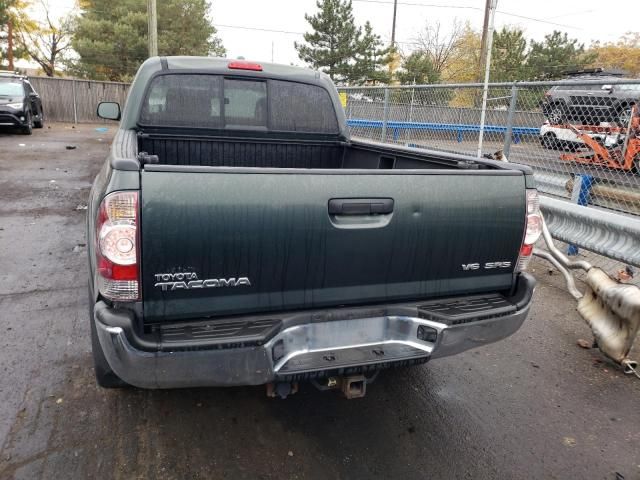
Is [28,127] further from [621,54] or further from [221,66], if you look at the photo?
[621,54]

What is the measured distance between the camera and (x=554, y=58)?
108ft

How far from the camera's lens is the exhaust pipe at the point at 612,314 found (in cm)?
348

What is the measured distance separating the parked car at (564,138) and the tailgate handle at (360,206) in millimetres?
5165

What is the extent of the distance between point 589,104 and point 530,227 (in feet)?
15.8

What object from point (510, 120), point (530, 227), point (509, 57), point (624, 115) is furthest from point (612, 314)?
point (509, 57)

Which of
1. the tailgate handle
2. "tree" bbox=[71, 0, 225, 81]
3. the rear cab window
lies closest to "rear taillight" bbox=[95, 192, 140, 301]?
the tailgate handle

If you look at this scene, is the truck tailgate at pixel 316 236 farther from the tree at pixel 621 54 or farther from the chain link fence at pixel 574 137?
the tree at pixel 621 54

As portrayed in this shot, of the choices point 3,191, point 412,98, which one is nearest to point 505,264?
point 412,98

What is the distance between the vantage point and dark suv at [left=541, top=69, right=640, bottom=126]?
19.3 ft

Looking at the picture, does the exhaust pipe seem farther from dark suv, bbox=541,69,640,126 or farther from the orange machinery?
dark suv, bbox=541,69,640,126

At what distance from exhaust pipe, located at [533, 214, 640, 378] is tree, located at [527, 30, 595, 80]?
109 feet

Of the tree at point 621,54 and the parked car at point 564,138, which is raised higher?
the tree at point 621,54

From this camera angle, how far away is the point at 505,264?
8.55ft

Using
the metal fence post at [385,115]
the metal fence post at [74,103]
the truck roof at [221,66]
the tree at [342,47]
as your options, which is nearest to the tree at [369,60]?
the tree at [342,47]
